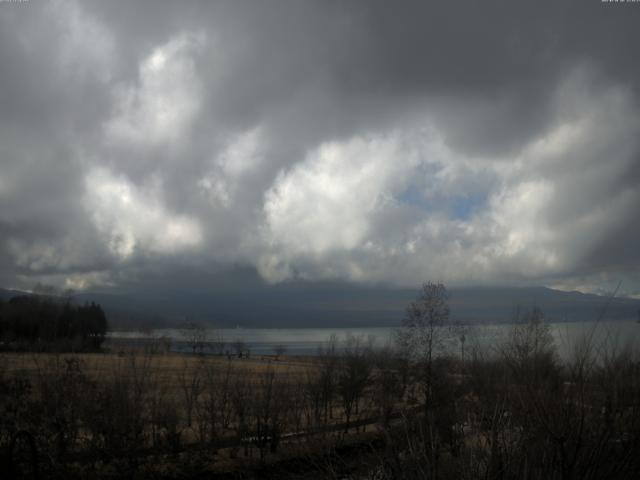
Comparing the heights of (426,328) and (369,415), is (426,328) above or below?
above

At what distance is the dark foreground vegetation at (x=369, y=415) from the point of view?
A: 9.16 meters

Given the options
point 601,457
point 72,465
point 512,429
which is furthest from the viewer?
point 72,465

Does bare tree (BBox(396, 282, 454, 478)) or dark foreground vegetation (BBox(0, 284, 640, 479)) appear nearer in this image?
dark foreground vegetation (BBox(0, 284, 640, 479))

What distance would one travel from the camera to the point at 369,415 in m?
50.0

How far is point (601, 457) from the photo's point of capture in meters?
8.88

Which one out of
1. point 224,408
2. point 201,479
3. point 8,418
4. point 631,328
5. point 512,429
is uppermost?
point 631,328

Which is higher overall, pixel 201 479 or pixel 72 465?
pixel 72 465

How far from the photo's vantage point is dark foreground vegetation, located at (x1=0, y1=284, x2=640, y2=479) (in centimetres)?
916

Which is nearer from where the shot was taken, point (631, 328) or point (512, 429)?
point (512, 429)

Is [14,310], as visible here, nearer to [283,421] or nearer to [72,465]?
[283,421]

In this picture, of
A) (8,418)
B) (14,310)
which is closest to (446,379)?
(8,418)

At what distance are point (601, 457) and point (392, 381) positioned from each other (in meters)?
41.5

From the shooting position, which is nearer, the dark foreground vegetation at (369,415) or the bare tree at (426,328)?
the dark foreground vegetation at (369,415)

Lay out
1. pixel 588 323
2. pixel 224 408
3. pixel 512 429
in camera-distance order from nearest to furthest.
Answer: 1. pixel 512 429
2. pixel 588 323
3. pixel 224 408
